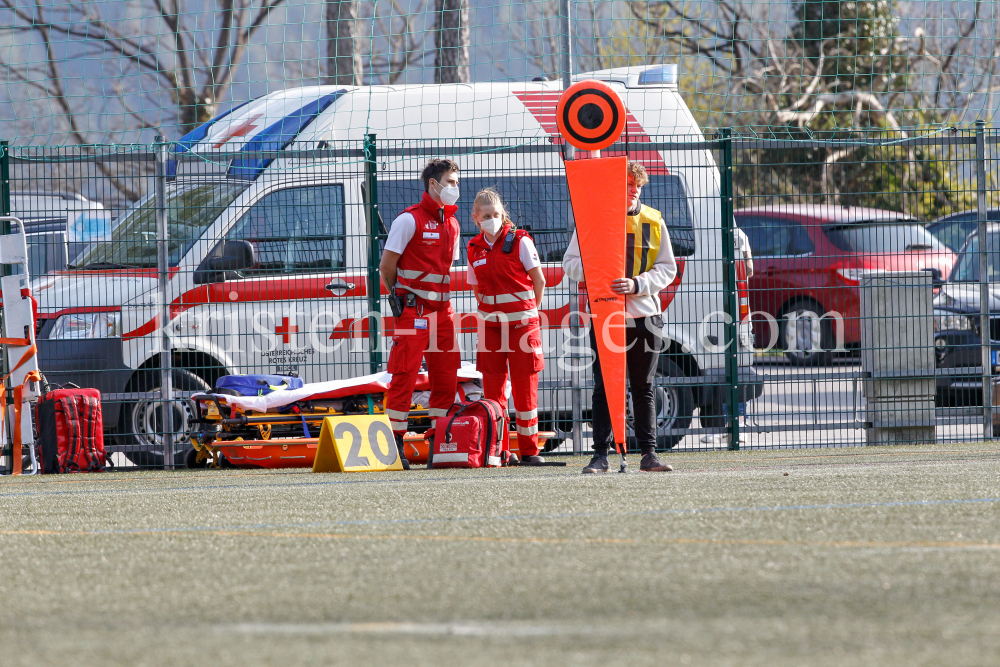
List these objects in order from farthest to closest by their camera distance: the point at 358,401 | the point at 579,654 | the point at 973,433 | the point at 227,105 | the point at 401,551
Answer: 1. the point at 227,105
2. the point at 973,433
3. the point at 358,401
4. the point at 401,551
5. the point at 579,654

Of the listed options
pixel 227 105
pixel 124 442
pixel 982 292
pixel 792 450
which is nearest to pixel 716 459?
pixel 792 450

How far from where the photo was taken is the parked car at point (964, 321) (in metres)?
9.19

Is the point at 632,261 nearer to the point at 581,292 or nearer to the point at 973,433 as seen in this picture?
the point at 581,292

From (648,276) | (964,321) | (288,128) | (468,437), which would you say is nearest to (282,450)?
(468,437)

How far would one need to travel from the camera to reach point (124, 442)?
28.8 ft

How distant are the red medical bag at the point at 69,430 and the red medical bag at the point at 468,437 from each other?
2.37 meters

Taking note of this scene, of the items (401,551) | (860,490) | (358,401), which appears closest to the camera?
(401,551)

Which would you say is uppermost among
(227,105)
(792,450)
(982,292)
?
(227,105)

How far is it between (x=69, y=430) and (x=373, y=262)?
2.33 m

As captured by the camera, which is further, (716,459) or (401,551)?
(716,459)

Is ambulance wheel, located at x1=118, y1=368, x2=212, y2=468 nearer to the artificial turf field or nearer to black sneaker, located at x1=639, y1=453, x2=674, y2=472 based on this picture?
the artificial turf field

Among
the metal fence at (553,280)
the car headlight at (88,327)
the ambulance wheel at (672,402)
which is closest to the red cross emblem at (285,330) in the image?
the metal fence at (553,280)

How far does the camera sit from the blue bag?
27.0ft

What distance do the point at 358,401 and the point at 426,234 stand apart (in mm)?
1433
